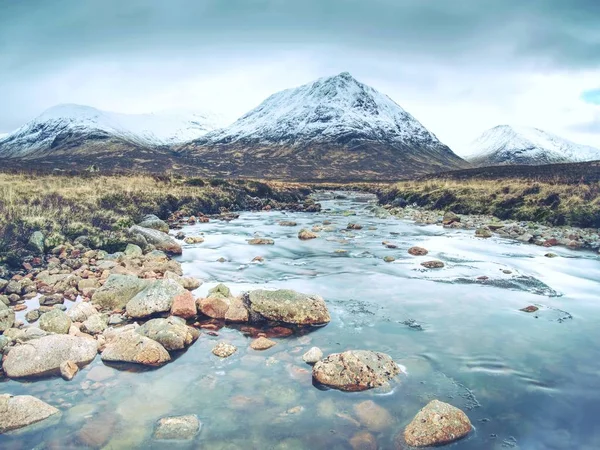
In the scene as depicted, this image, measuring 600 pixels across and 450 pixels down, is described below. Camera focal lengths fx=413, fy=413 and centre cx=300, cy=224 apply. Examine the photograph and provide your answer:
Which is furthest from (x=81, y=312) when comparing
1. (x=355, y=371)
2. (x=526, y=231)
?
(x=526, y=231)

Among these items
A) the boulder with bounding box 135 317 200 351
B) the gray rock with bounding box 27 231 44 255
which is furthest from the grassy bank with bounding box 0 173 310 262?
the boulder with bounding box 135 317 200 351

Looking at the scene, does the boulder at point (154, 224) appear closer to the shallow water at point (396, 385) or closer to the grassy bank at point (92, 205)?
the grassy bank at point (92, 205)

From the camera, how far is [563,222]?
2680 centimetres

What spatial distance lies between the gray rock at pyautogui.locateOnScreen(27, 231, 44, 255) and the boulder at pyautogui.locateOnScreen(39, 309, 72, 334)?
27.1 feet

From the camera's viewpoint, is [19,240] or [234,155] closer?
[19,240]

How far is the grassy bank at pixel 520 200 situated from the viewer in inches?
1051

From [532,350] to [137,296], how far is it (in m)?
9.80

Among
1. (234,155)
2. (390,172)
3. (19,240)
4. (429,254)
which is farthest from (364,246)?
(234,155)

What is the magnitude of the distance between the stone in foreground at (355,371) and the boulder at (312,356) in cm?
43

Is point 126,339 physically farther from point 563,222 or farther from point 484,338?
point 563,222

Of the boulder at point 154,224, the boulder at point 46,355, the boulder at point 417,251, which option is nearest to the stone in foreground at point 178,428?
the boulder at point 46,355

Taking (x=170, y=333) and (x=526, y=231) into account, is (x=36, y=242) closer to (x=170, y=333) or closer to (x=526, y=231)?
(x=170, y=333)

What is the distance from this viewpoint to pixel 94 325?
9.85 meters

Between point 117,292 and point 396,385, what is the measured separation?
8.09m
